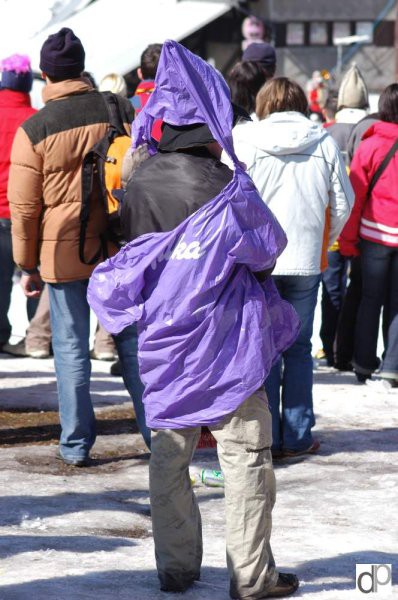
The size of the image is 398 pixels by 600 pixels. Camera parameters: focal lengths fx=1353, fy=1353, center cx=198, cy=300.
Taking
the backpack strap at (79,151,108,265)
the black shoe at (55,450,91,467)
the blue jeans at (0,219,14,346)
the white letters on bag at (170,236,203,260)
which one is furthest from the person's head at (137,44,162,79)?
the white letters on bag at (170,236,203,260)

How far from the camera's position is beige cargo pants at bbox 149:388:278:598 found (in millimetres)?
4605

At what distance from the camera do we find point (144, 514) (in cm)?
598

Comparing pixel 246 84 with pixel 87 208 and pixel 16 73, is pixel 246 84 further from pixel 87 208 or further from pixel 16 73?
pixel 16 73

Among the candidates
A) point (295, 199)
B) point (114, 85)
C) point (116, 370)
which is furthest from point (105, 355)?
point (295, 199)

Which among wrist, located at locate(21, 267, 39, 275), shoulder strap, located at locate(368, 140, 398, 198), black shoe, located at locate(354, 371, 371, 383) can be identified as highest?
wrist, located at locate(21, 267, 39, 275)

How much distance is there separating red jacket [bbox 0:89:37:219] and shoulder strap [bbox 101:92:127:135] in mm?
3002

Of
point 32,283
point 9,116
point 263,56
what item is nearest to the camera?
point 32,283

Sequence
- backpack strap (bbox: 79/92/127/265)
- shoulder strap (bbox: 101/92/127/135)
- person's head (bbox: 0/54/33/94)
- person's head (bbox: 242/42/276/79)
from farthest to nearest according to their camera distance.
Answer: person's head (bbox: 0/54/33/94) < person's head (bbox: 242/42/276/79) < shoulder strap (bbox: 101/92/127/135) < backpack strap (bbox: 79/92/127/265)

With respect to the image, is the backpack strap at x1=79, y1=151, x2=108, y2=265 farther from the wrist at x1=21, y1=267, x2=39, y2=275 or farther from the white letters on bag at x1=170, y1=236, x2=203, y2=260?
the white letters on bag at x1=170, y1=236, x2=203, y2=260

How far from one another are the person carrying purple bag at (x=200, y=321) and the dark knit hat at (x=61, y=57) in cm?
192

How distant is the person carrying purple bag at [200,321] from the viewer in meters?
4.57

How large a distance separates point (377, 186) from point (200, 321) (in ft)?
14.5

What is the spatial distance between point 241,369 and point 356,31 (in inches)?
1342

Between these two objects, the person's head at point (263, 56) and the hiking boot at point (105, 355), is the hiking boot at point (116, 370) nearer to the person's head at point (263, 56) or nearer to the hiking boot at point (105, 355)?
the hiking boot at point (105, 355)
